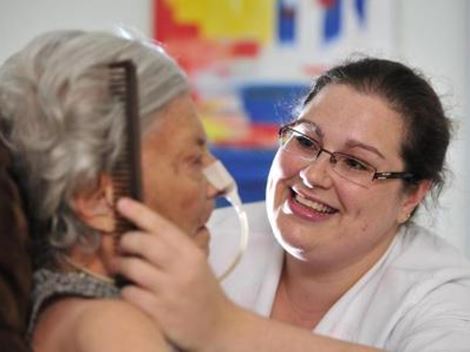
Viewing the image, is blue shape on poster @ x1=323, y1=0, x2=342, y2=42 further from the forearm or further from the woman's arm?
the woman's arm

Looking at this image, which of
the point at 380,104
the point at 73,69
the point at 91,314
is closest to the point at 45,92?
the point at 73,69

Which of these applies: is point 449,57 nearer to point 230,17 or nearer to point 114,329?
point 230,17

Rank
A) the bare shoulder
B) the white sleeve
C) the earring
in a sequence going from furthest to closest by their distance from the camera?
the earring < the white sleeve < the bare shoulder

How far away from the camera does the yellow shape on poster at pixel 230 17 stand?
2691 millimetres

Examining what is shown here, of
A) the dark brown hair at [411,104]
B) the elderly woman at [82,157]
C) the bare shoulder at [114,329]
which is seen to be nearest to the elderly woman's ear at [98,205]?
the elderly woman at [82,157]

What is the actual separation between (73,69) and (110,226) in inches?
7.8

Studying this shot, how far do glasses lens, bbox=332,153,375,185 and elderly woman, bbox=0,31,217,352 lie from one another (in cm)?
59

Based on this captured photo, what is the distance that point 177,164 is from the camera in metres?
0.94

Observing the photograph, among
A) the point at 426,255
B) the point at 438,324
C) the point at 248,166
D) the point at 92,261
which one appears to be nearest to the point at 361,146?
the point at 426,255

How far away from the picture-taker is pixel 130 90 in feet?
2.73

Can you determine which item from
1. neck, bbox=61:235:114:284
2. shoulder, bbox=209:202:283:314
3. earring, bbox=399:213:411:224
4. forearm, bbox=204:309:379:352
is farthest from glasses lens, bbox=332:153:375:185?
neck, bbox=61:235:114:284

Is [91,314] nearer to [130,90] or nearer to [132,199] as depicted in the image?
[132,199]

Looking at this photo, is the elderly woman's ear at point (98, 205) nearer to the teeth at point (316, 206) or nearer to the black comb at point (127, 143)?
the black comb at point (127, 143)

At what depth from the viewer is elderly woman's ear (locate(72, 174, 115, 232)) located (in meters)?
0.89
